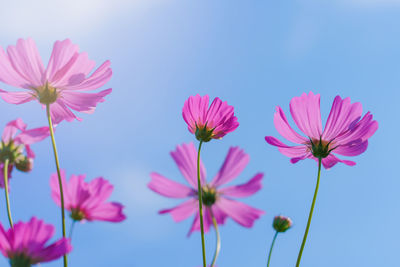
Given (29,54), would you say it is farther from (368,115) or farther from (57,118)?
(368,115)

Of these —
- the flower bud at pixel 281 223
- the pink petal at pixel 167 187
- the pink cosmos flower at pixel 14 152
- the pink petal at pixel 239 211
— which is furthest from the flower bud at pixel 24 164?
the flower bud at pixel 281 223

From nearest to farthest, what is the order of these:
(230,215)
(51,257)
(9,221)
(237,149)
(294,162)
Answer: (51,257) < (9,221) < (294,162) < (230,215) < (237,149)

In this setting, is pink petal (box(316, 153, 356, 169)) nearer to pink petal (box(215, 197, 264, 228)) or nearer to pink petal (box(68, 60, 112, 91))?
pink petal (box(215, 197, 264, 228))

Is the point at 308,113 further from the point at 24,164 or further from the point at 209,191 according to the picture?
the point at 24,164

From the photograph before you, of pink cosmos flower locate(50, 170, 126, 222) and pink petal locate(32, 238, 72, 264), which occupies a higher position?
pink cosmos flower locate(50, 170, 126, 222)

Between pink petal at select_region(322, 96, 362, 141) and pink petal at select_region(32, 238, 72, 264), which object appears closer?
pink petal at select_region(32, 238, 72, 264)

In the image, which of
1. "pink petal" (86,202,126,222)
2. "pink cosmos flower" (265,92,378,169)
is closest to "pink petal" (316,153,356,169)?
"pink cosmos flower" (265,92,378,169)

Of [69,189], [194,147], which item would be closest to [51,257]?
[69,189]
